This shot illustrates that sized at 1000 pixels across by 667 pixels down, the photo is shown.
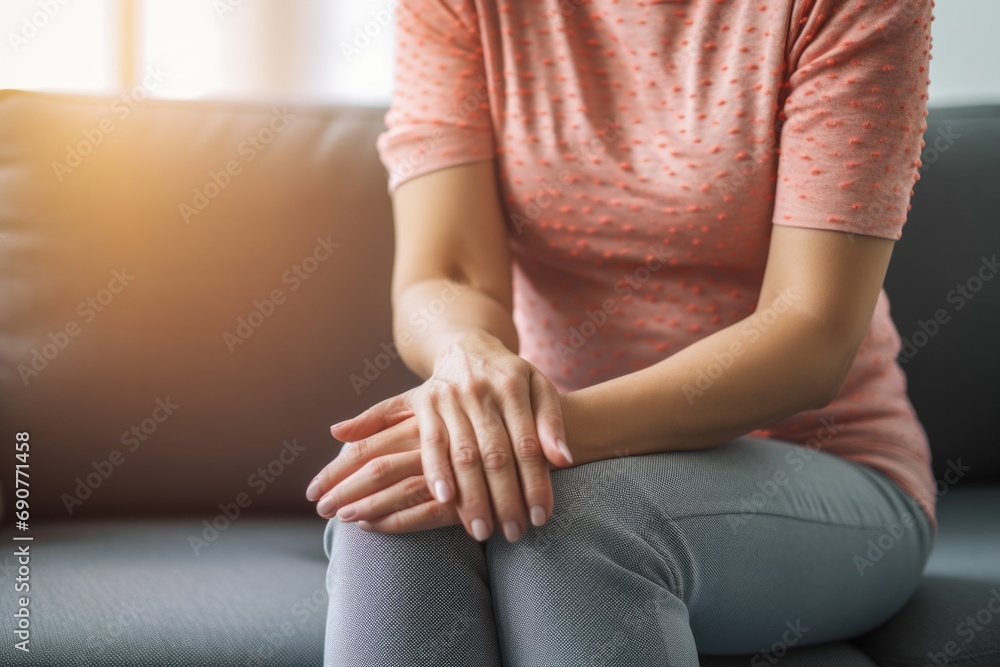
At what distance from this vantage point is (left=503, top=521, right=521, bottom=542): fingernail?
56 centimetres

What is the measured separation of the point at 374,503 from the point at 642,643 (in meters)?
0.20

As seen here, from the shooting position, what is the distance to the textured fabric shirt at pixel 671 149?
741 millimetres

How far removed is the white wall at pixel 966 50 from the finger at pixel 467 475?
1474 mm

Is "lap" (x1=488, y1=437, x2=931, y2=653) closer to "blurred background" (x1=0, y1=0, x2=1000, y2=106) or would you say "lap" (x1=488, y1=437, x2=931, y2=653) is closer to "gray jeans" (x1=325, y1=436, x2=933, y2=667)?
"gray jeans" (x1=325, y1=436, x2=933, y2=667)

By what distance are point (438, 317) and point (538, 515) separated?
1.03 feet

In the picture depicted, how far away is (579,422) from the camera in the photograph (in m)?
0.65

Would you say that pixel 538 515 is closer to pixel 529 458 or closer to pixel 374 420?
pixel 529 458

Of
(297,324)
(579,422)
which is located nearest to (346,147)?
(297,324)

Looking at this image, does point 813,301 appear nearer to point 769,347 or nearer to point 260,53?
point 769,347

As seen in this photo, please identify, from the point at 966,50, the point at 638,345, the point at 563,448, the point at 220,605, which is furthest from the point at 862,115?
the point at 966,50

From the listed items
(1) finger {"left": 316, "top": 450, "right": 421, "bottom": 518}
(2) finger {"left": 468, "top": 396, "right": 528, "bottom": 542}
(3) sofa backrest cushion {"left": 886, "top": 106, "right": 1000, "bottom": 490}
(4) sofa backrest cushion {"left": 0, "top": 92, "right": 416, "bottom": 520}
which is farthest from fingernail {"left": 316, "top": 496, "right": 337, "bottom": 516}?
(3) sofa backrest cushion {"left": 886, "top": 106, "right": 1000, "bottom": 490}

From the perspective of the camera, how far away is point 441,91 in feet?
3.04

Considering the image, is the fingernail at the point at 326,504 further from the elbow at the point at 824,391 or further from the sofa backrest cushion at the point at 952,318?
the sofa backrest cushion at the point at 952,318

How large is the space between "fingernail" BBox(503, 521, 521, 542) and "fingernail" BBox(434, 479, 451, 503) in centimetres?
4
